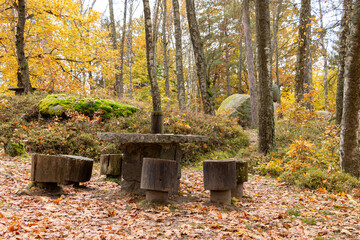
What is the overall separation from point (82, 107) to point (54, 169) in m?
5.72

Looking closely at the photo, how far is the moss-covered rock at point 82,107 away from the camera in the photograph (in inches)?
385

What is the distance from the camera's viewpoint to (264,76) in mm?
8094

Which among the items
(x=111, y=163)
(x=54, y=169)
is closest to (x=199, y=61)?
(x=111, y=163)

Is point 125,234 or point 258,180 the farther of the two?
point 258,180

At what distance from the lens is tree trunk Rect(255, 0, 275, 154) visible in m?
8.03

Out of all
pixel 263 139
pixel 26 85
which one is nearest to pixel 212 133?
pixel 263 139

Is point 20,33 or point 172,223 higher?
point 20,33

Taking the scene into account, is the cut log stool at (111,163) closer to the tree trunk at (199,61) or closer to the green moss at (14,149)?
the green moss at (14,149)

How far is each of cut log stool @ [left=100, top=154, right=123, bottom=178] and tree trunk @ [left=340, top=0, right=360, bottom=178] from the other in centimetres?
498

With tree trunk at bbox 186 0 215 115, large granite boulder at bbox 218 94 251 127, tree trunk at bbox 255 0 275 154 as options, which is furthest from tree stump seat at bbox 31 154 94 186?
large granite boulder at bbox 218 94 251 127

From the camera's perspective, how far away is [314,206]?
185 inches

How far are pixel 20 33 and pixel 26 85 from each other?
7.13ft

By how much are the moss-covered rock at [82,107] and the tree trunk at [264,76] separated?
16.9 feet

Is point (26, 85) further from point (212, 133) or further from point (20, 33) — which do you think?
point (212, 133)
